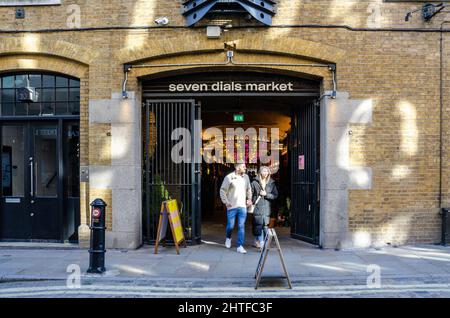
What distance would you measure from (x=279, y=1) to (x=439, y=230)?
20.7ft

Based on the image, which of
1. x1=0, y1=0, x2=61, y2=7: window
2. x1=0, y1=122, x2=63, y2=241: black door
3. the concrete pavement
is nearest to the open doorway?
the concrete pavement

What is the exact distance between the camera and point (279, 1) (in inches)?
370

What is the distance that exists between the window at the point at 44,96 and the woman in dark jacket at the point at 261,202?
4644mm

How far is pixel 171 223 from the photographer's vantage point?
28.9 ft

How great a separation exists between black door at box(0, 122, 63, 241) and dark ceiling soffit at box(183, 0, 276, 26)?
413cm

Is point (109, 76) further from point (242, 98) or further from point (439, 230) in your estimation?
point (439, 230)

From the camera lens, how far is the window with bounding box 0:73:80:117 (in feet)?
33.0

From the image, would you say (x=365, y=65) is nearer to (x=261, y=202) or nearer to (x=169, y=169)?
(x=261, y=202)

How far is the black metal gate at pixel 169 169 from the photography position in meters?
9.82

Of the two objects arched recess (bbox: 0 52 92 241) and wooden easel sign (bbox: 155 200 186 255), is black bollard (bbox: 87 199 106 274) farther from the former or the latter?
arched recess (bbox: 0 52 92 241)

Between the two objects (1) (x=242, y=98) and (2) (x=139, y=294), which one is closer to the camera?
(2) (x=139, y=294)

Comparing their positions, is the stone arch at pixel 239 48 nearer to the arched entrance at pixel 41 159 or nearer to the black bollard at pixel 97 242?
the arched entrance at pixel 41 159
